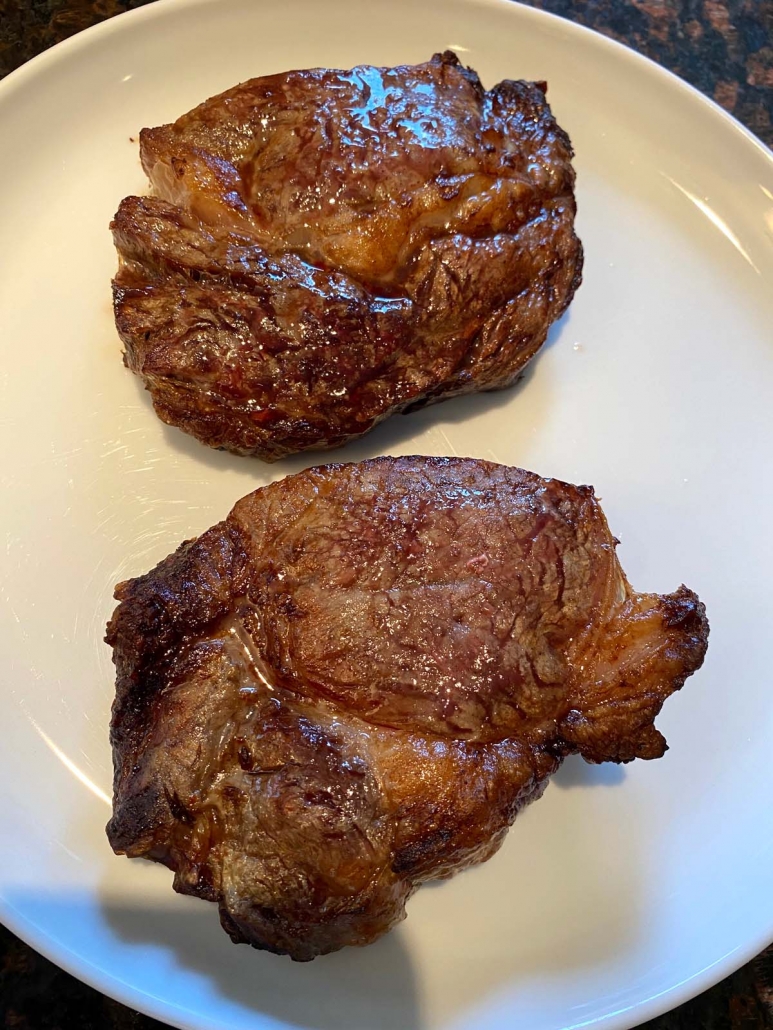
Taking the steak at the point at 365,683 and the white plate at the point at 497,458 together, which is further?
the white plate at the point at 497,458

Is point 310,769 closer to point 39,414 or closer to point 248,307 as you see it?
point 248,307

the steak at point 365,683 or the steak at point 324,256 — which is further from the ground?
the steak at point 324,256

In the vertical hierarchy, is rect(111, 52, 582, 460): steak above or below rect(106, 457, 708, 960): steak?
above

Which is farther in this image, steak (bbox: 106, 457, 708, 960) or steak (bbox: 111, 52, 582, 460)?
steak (bbox: 111, 52, 582, 460)

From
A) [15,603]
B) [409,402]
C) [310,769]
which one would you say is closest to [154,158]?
[409,402]
